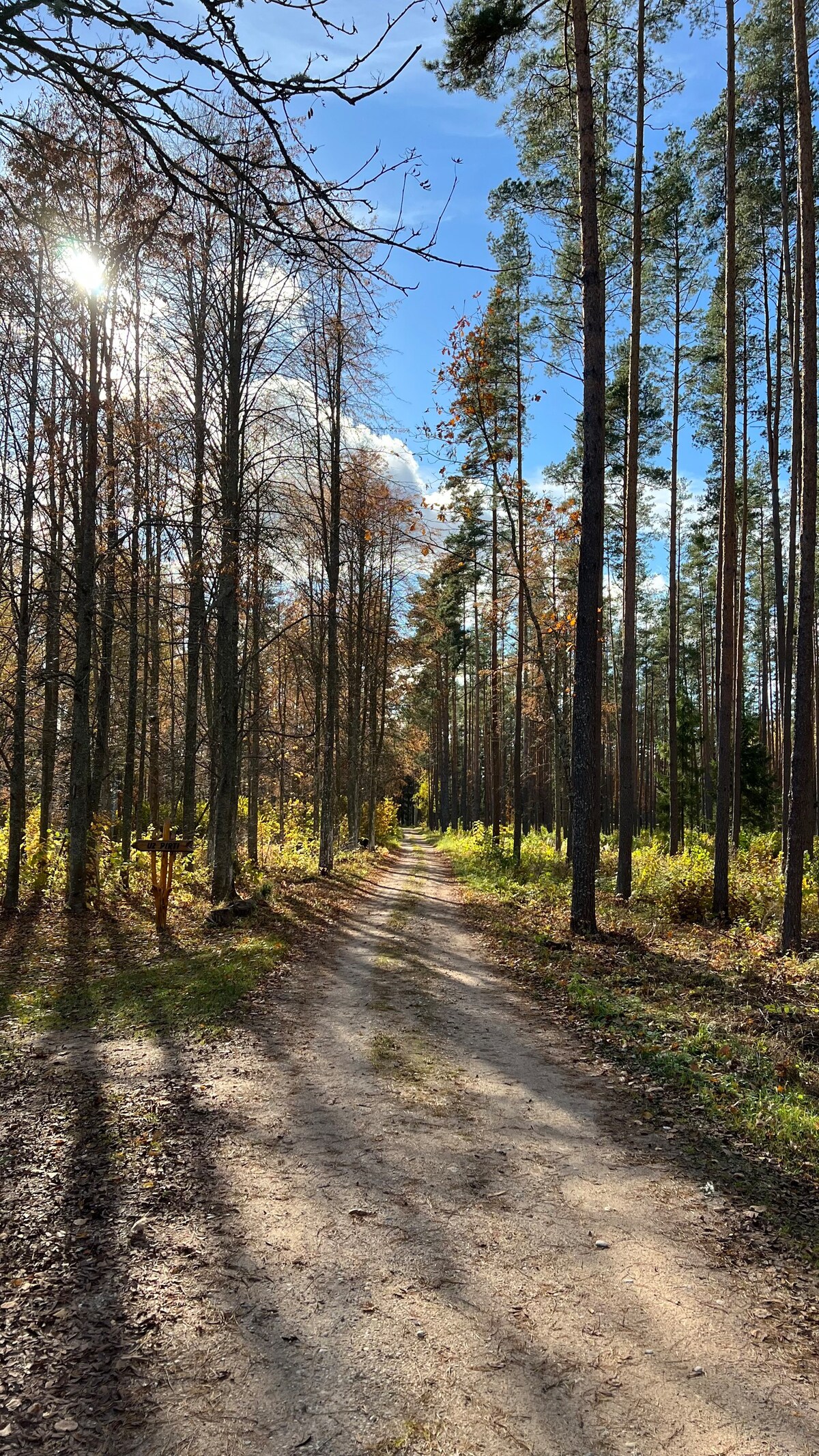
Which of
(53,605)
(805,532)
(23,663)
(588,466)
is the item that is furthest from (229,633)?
(805,532)

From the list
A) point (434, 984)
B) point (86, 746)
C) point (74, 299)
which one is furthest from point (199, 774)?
point (434, 984)

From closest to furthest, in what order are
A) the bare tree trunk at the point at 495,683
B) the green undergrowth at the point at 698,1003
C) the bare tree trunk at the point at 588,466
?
the green undergrowth at the point at 698,1003, the bare tree trunk at the point at 588,466, the bare tree trunk at the point at 495,683

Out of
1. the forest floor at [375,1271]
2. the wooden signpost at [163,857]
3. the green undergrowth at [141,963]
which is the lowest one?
the green undergrowth at [141,963]

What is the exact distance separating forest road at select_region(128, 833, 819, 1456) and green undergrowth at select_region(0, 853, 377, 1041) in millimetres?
1485

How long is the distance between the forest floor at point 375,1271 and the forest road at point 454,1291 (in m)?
0.01

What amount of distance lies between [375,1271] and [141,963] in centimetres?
629

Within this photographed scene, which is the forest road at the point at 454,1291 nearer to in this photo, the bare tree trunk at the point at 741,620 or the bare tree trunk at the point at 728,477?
the bare tree trunk at the point at 728,477

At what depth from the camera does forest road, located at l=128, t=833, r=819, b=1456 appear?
224cm

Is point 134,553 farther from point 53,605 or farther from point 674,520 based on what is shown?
point 674,520

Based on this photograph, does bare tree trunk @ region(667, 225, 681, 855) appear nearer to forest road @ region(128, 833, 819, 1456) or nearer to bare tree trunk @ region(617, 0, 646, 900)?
bare tree trunk @ region(617, 0, 646, 900)

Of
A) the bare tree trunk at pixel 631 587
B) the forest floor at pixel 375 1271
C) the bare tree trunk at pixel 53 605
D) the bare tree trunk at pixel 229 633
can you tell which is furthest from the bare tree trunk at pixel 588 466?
the bare tree trunk at pixel 53 605

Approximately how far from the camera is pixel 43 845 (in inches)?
562

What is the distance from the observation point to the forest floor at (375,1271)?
2.26 metres

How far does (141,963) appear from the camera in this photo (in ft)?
27.9
